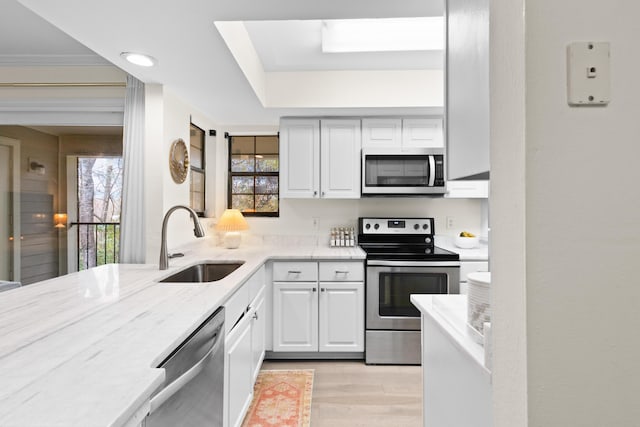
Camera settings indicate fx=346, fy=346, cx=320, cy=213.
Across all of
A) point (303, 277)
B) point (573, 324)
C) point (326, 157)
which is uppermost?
point (326, 157)

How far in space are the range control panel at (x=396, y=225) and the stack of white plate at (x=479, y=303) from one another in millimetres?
2306

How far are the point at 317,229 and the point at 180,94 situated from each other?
1749 mm

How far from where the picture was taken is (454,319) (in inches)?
47.4

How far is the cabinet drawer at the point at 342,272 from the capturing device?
283cm

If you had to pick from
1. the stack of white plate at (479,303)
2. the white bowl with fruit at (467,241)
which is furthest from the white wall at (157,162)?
the white bowl with fruit at (467,241)

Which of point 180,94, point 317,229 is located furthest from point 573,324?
point 317,229

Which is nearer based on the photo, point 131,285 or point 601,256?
point 601,256

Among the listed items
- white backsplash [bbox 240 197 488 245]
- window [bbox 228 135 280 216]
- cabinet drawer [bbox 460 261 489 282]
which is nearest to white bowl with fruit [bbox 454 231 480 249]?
white backsplash [bbox 240 197 488 245]

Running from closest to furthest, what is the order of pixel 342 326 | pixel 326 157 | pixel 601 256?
1. pixel 601 256
2. pixel 342 326
3. pixel 326 157

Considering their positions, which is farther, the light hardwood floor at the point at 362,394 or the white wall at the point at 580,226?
the light hardwood floor at the point at 362,394

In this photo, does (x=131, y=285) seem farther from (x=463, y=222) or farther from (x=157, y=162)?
(x=463, y=222)

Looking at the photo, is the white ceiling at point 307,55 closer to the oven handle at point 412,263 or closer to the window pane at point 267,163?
the window pane at point 267,163

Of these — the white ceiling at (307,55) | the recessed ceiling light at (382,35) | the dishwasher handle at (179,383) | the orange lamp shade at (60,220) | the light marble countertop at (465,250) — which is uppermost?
the recessed ceiling light at (382,35)

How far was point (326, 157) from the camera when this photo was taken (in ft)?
10.4
